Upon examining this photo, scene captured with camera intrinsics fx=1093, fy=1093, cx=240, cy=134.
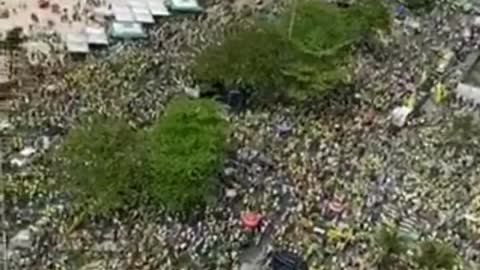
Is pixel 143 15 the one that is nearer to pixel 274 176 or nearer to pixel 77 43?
pixel 77 43

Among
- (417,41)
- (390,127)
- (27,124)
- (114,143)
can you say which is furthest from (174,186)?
(417,41)

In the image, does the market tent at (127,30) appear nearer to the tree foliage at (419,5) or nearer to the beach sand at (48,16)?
the beach sand at (48,16)

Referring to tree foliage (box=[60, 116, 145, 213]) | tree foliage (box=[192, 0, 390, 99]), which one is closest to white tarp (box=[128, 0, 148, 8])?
tree foliage (box=[192, 0, 390, 99])

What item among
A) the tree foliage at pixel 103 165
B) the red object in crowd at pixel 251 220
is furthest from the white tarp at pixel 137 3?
the red object in crowd at pixel 251 220

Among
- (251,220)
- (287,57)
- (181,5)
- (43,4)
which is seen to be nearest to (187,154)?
(251,220)

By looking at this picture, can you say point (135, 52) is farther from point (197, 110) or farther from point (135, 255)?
point (135, 255)
